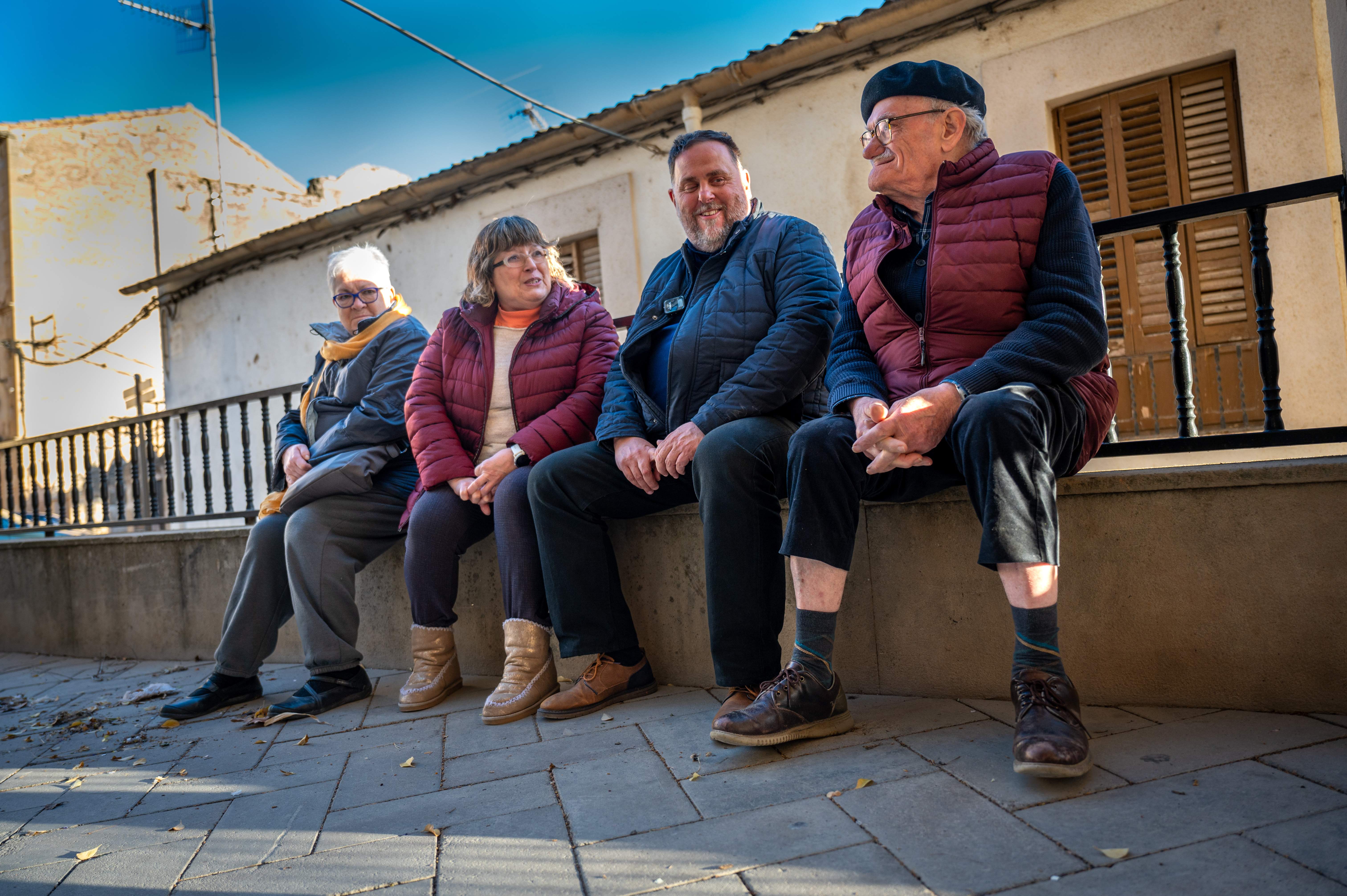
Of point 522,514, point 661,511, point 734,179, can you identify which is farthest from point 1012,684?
point 734,179

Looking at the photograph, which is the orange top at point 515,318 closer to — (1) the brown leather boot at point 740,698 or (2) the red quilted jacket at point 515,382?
(2) the red quilted jacket at point 515,382

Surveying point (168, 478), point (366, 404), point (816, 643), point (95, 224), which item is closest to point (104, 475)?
point (168, 478)

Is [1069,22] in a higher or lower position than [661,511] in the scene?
higher

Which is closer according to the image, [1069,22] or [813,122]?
[1069,22]

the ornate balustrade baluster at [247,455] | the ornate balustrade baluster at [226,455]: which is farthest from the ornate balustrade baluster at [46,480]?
the ornate balustrade baluster at [247,455]

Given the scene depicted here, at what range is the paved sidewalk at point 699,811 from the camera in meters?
1.52

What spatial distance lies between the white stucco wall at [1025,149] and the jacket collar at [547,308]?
13.8 feet

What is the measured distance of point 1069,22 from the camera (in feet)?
20.9

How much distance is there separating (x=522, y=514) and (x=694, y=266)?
1063mm

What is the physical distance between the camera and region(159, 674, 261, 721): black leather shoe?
346 cm

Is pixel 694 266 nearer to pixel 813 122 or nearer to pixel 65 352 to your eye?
pixel 813 122

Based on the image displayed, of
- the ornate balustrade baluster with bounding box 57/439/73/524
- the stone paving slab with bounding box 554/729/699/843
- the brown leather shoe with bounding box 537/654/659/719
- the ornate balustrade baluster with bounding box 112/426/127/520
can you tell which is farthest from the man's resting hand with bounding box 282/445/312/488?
the ornate balustrade baluster with bounding box 57/439/73/524

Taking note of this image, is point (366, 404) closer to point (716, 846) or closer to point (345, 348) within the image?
point (345, 348)

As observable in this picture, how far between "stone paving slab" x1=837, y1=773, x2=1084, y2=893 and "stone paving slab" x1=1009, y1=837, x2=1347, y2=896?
5 cm
